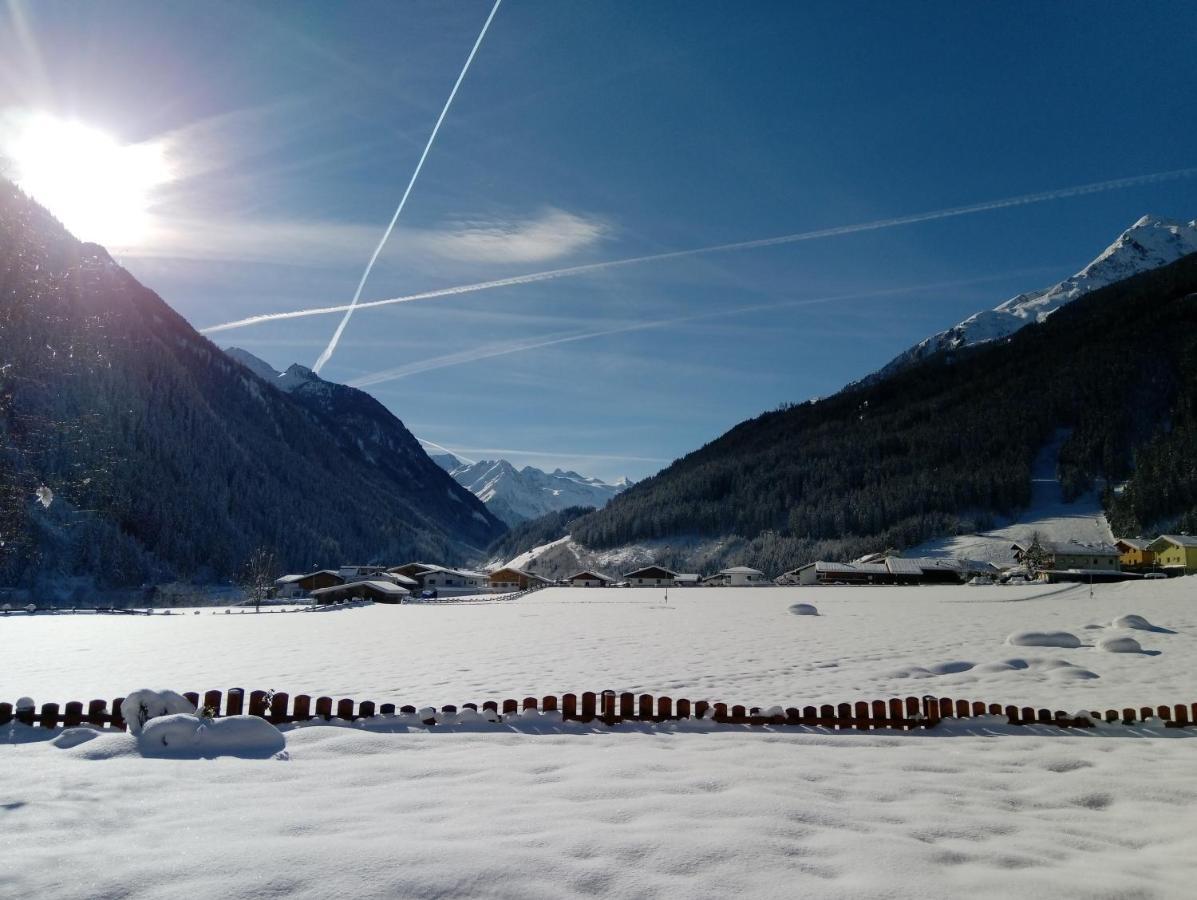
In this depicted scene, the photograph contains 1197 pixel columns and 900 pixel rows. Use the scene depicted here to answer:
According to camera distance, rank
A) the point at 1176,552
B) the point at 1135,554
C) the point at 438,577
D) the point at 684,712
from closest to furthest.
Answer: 1. the point at 684,712
2. the point at 1176,552
3. the point at 1135,554
4. the point at 438,577

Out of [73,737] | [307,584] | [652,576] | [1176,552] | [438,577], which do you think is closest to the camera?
[73,737]

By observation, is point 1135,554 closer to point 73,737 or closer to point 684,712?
point 684,712

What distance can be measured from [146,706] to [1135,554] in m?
117

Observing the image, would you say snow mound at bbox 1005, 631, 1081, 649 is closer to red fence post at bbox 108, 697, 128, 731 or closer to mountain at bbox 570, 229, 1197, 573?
red fence post at bbox 108, 697, 128, 731

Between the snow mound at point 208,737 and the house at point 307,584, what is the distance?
99.8m

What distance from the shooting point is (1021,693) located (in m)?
13.4

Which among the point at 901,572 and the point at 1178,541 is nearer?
the point at 1178,541

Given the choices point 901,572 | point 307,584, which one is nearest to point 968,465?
point 901,572

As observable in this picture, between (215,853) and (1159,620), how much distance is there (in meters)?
32.7

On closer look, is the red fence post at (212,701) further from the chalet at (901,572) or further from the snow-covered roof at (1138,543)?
the snow-covered roof at (1138,543)

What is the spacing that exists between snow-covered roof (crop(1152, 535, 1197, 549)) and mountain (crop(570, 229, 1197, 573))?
20.9 metres

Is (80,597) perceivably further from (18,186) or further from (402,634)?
(18,186)

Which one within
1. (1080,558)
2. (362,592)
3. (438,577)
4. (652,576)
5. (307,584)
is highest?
(307,584)

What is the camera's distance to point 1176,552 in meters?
89.2
